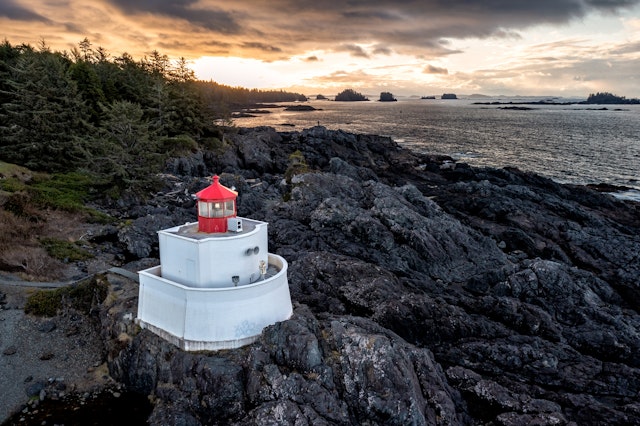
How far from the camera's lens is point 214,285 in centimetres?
1578

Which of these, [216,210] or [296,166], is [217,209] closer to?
[216,210]

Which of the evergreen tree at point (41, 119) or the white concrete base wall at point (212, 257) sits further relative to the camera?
the evergreen tree at point (41, 119)

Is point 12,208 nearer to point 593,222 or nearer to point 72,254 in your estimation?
point 72,254

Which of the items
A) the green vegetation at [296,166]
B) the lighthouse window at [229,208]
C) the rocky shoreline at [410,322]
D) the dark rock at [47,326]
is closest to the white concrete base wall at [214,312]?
the rocky shoreline at [410,322]

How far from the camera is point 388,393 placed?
1442cm

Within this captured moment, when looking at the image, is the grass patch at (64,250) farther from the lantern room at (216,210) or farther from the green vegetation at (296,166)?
the green vegetation at (296,166)

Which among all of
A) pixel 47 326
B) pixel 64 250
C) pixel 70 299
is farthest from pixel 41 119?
pixel 47 326

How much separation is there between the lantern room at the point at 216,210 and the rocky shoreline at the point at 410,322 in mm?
4628

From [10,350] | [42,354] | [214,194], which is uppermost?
[214,194]

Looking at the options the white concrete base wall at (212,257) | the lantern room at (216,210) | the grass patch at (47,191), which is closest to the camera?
the white concrete base wall at (212,257)

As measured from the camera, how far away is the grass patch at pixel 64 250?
25.6 m

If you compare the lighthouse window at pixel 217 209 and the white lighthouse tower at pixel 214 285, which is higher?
the lighthouse window at pixel 217 209

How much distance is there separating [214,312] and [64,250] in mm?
16580

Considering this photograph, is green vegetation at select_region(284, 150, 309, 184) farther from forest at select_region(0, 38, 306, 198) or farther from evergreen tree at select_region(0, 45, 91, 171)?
evergreen tree at select_region(0, 45, 91, 171)
